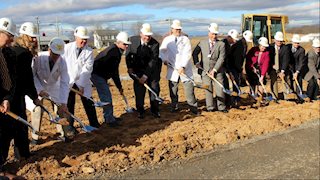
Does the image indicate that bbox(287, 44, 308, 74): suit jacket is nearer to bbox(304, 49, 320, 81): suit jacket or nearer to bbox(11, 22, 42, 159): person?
bbox(304, 49, 320, 81): suit jacket

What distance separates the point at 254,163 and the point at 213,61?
11.5 feet

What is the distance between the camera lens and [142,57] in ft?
27.1

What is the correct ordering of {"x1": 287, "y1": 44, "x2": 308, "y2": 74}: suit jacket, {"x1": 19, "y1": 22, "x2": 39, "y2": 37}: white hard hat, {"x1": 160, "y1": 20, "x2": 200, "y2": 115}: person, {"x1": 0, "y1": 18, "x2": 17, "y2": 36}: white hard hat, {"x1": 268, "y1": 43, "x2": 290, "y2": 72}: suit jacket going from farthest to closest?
{"x1": 287, "y1": 44, "x2": 308, "y2": 74}: suit jacket, {"x1": 268, "y1": 43, "x2": 290, "y2": 72}: suit jacket, {"x1": 160, "y1": 20, "x2": 200, "y2": 115}: person, {"x1": 19, "y1": 22, "x2": 39, "y2": 37}: white hard hat, {"x1": 0, "y1": 18, "x2": 17, "y2": 36}: white hard hat

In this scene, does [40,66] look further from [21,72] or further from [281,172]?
[281,172]

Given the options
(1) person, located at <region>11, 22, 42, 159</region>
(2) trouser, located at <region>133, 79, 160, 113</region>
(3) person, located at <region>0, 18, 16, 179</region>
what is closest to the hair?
(1) person, located at <region>11, 22, 42, 159</region>

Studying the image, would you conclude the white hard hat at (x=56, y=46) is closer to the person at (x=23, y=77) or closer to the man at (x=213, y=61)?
the person at (x=23, y=77)

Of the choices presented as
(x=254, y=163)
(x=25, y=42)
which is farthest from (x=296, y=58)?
(x=25, y=42)

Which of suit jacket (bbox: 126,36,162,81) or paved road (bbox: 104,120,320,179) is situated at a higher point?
suit jacket (bbox: 126,36,162,81)

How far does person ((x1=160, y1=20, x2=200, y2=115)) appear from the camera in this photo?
882cm

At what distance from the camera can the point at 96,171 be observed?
5.43m

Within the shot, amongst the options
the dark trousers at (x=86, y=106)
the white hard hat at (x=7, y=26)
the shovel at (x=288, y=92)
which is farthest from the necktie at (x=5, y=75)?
the shovel at (x=288, y=92)

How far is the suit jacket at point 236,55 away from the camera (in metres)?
9.65

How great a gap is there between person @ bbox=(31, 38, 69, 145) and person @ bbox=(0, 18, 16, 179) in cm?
91

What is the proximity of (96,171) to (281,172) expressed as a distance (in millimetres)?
2406
